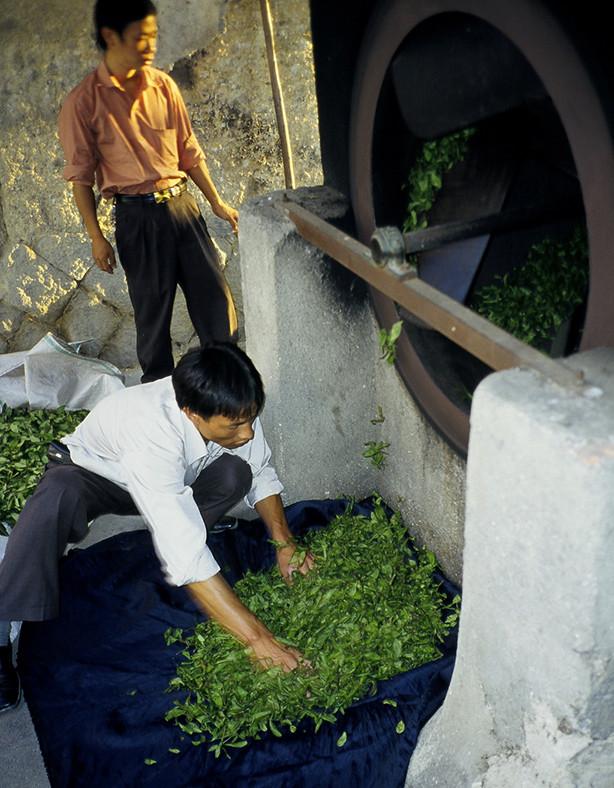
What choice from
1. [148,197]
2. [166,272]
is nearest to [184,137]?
[148,197]

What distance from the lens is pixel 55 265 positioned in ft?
16.3

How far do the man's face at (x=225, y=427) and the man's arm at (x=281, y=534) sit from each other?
53 centimetres

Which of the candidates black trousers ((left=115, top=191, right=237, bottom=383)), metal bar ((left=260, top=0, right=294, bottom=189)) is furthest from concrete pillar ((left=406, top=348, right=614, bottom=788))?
metal bar ((left=260, top=0, right=294, bottom=189))

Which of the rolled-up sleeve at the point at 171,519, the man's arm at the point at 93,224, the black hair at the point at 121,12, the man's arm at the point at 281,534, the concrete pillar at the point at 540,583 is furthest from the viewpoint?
the man's arm at the point at 93,224

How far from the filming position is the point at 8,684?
2807 millimetres

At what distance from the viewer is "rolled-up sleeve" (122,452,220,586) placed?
8.59ft

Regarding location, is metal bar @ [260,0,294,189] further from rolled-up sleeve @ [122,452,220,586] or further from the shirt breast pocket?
rolled-up sleeve @ [122,452,220,586]

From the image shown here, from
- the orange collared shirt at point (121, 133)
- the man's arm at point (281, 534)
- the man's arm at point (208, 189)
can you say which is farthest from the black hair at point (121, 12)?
the man's arm at point (281, 534)

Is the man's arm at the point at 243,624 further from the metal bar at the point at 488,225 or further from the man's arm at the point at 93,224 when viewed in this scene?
the man's arm at the point at 93,224

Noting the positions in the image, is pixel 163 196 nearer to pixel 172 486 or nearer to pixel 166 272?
pixel 166 272

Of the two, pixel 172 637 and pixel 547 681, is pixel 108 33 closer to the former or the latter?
pixel 172 637

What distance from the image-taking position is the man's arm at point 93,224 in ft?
13.2

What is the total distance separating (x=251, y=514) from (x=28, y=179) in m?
2.65

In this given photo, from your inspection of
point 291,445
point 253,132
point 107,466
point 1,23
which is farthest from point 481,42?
point 1,23
